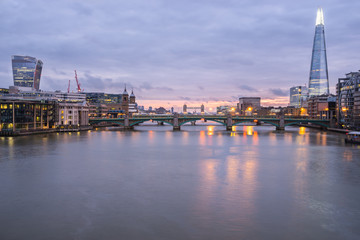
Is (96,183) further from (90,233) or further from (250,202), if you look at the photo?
(250,202)

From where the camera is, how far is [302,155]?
58156mm

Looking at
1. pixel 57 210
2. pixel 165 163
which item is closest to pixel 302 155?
pixel 165 163

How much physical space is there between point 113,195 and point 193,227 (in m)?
11.3

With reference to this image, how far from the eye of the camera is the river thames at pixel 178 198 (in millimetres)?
21848

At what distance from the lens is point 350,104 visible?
119375 mm

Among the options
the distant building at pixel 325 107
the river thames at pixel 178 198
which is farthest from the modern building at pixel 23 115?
the distant building at pixel 325 107

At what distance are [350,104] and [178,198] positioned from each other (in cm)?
11456

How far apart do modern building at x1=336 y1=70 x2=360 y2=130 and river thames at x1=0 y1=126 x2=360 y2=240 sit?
72320mm

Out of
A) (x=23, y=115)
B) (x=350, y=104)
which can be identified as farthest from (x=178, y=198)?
(x=350, y=104)

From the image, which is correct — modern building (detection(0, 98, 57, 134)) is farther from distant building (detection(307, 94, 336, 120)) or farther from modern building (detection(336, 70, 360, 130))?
distant building (detection(307, 94, 336, 120))

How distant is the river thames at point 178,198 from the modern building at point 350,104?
72.3 metres

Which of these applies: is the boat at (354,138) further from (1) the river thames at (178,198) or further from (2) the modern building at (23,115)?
(2) the modern building at (23,115)

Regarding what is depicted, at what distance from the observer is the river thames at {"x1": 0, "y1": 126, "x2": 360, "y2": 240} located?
21.8 metres

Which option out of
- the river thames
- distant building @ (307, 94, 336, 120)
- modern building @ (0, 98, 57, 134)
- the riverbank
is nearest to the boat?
the river thames
